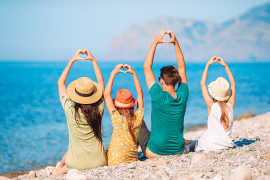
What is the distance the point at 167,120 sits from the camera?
4.38 meters

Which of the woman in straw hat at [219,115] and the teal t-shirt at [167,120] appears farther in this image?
the woman in straw hat at [219,115]

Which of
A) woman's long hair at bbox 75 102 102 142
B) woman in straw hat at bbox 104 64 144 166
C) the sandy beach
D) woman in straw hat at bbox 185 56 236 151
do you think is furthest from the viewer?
woman in straw hat at bbox 185 56 236 151

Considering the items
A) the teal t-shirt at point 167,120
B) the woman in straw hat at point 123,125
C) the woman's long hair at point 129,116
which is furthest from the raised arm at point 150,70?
the woman's long hair at point 129,116

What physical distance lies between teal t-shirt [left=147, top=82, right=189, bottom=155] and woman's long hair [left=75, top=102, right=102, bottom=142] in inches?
37.7

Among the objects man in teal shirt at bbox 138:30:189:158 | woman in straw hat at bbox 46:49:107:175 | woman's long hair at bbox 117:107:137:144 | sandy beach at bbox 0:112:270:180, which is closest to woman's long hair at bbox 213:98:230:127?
sandy beach at bbox 0:112:270:180

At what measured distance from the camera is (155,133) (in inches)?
178

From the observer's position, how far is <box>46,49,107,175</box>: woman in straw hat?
408cm

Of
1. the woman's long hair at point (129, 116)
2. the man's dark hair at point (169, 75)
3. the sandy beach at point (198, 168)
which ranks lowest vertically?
the sandy beach at point (198, 168)

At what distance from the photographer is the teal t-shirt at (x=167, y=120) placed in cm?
427

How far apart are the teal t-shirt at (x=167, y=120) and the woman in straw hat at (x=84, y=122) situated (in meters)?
0.92

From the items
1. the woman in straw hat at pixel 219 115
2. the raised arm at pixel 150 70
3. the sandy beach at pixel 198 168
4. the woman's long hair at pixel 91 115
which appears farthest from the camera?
the woman in straw hat at pixel 219 115

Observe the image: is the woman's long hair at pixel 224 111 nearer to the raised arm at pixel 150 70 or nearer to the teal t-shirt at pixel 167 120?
the teal t-shirt at pixel 167 120

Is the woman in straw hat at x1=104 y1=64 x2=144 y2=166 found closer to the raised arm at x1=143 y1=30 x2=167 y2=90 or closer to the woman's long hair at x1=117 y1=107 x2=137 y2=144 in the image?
the woman's long hair at x1=117 y1=107 x2=137 y2=144

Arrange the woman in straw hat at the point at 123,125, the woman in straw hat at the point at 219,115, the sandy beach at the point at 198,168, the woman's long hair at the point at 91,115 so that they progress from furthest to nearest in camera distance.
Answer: the woman in straw hat at the point at 219,115 < the woman in straw hat at the point at 123,125 < the woman's long hair at the point at 91,115 < the sandy beach at the point at 198,168
